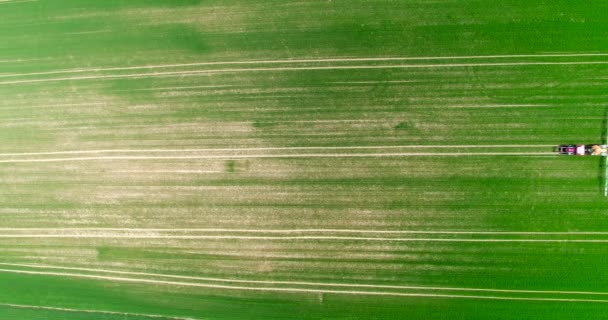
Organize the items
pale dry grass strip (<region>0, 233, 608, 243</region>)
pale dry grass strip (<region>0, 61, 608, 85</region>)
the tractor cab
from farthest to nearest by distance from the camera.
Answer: pale dry grass strip (<region>0, 61, 608, 85</region>)
pale dry grass strip (<region>0, 233, 608, 243</region>)
the tractor cab

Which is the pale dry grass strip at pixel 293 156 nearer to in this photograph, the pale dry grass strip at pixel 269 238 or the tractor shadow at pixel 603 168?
the tractor shadow at pixel 603 168

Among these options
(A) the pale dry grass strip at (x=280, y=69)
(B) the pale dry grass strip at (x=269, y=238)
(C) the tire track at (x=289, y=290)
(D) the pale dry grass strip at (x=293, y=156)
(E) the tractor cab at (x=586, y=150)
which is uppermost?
(A) the pale dry grass strip at (x=280, y=69)

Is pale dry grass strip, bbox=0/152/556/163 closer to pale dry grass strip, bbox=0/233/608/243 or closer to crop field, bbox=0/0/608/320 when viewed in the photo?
crop field, bbox=0/0/608/320

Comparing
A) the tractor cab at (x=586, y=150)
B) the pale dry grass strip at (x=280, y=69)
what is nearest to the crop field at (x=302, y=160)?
the pale dry grass strip at (x=280, y=69)

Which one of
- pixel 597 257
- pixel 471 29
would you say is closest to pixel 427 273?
pixel 597 257

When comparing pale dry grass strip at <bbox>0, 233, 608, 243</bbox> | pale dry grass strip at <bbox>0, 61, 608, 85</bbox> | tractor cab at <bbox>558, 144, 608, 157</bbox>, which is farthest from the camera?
pale dry grass strip at <bbox>0, 61, 608, 85</bbox>

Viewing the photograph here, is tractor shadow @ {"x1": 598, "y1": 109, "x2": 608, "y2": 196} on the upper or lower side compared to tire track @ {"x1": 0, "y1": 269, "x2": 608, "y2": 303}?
upper

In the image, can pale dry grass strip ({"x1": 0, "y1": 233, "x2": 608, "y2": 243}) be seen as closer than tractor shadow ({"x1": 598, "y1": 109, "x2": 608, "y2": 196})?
No

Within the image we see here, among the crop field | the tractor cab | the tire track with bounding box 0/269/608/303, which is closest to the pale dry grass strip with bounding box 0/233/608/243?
the crop field
